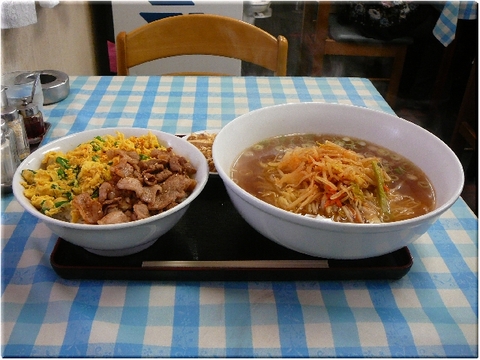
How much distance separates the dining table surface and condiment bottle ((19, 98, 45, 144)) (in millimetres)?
380

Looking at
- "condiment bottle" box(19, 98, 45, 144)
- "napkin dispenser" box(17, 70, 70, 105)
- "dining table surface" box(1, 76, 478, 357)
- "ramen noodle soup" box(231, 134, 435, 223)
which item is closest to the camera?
"dining table surface" box(1, 76, 478, 357)

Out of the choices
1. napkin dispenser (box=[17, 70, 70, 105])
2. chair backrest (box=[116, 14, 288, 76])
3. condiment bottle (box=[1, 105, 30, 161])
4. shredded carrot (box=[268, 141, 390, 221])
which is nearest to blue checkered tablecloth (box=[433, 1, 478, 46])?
chair backrest (box=[116, 14, 288, 76])

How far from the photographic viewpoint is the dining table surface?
2.24 feet

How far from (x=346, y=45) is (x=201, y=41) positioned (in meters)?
1.68

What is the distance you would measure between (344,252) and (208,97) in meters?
0.99

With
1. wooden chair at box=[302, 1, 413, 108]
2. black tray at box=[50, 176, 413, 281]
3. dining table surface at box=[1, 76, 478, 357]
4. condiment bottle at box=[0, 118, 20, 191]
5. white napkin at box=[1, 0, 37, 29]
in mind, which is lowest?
wooden chair at box=[302, 1, 413, 108]

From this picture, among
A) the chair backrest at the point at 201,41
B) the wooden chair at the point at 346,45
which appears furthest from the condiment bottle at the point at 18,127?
the wooden chair at the point at 346,45

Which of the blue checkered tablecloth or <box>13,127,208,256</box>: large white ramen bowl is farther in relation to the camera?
the blue checkered tablecloth

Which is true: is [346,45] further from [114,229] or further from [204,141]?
[114,229]

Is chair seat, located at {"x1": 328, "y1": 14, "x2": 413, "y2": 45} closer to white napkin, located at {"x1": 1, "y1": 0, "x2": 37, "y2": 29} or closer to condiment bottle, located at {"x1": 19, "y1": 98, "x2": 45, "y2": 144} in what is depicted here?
white napkin, located at {"x1": 1, "y1": 0, "x2": 37, "y2": 29}

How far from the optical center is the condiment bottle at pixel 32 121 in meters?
1.23

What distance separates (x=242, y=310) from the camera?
0.75 meters

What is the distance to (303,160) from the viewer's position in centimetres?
91

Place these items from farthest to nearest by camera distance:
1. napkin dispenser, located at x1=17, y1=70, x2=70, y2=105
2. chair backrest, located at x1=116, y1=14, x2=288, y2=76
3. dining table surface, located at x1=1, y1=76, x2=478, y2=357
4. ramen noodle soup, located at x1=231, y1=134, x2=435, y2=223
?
chair backrest, located at x1=116, y1=14, x2=288, y2=76
napkin dispenser, located at x1=17, y1=70, x2=70, y2=105
ramen noodle soup, located at x1=231, y1=134, x2=435, y2=223
dining table surface, located at x1=1, y1=76, x2=478, y2=357
